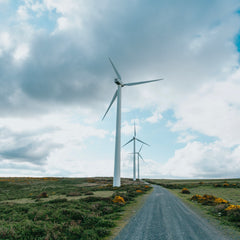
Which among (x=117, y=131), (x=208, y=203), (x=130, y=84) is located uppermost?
(x=130, y=84)

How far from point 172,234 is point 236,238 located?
3.69 m

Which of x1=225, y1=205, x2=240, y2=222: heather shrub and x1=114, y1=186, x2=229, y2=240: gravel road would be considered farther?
x1=225, y1=205, x2=240, y2=222: heather shrub

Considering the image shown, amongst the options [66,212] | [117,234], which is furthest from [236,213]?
[66,212]

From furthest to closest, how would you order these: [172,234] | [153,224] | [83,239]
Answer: [153,224] → [172,234] → [83,239]

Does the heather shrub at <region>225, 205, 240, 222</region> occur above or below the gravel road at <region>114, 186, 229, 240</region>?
above

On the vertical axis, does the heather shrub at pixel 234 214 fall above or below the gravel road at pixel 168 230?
above

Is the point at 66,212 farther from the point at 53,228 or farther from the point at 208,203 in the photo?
the point at 208,203

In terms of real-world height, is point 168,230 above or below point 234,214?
below

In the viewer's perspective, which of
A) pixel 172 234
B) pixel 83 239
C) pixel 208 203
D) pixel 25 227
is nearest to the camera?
pixel 83 239

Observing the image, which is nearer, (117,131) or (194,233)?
(194,233)

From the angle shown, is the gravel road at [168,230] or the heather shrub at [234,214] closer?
the gravel road at [168,230]

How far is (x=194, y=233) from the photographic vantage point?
1152 cm

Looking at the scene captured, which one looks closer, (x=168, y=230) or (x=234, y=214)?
(x=168, y=230)

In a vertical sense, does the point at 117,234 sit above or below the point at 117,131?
below
